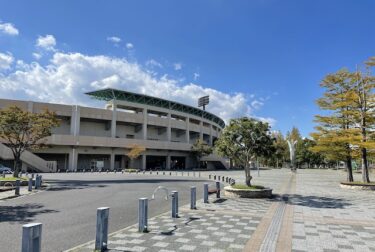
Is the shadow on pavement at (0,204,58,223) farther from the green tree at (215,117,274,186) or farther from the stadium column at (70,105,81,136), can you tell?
the stadium column at (70,105,81,136)

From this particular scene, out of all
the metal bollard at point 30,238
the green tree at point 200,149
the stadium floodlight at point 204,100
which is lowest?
the metal bollard at point 30,238

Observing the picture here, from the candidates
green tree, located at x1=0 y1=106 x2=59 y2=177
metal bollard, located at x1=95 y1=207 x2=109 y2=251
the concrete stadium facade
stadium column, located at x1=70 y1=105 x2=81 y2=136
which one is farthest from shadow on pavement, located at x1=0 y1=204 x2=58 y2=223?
stadium column, located at x1=70 y1=105 x2=81 y2=136

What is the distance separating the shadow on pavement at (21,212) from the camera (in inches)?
380

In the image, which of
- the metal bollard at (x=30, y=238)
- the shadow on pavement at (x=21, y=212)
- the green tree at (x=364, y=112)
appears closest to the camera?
the metal bollard at (x=30, y=238)

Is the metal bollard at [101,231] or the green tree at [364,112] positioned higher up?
the green tree at [364,112]

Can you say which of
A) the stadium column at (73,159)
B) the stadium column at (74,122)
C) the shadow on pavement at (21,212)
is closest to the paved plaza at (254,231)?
the shadow on pavement at (21,212)

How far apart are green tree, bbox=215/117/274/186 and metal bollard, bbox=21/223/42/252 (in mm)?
12371

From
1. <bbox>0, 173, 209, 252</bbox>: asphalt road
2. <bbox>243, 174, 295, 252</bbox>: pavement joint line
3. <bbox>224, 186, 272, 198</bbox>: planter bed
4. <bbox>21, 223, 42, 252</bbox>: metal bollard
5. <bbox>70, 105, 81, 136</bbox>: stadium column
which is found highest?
<bbox>70, 105, 81, 136</bbox>: stadium column

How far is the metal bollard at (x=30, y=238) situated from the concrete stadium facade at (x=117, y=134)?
38.9 m

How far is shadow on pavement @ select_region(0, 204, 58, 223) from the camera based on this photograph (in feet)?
31.6

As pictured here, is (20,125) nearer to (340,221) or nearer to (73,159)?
(340,221)

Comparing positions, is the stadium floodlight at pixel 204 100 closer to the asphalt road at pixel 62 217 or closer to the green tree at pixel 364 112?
the green tree at pixel 364 112

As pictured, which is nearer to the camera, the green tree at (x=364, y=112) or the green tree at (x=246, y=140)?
the green tree at (x=246, y=140)

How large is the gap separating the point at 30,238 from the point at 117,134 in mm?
53474
